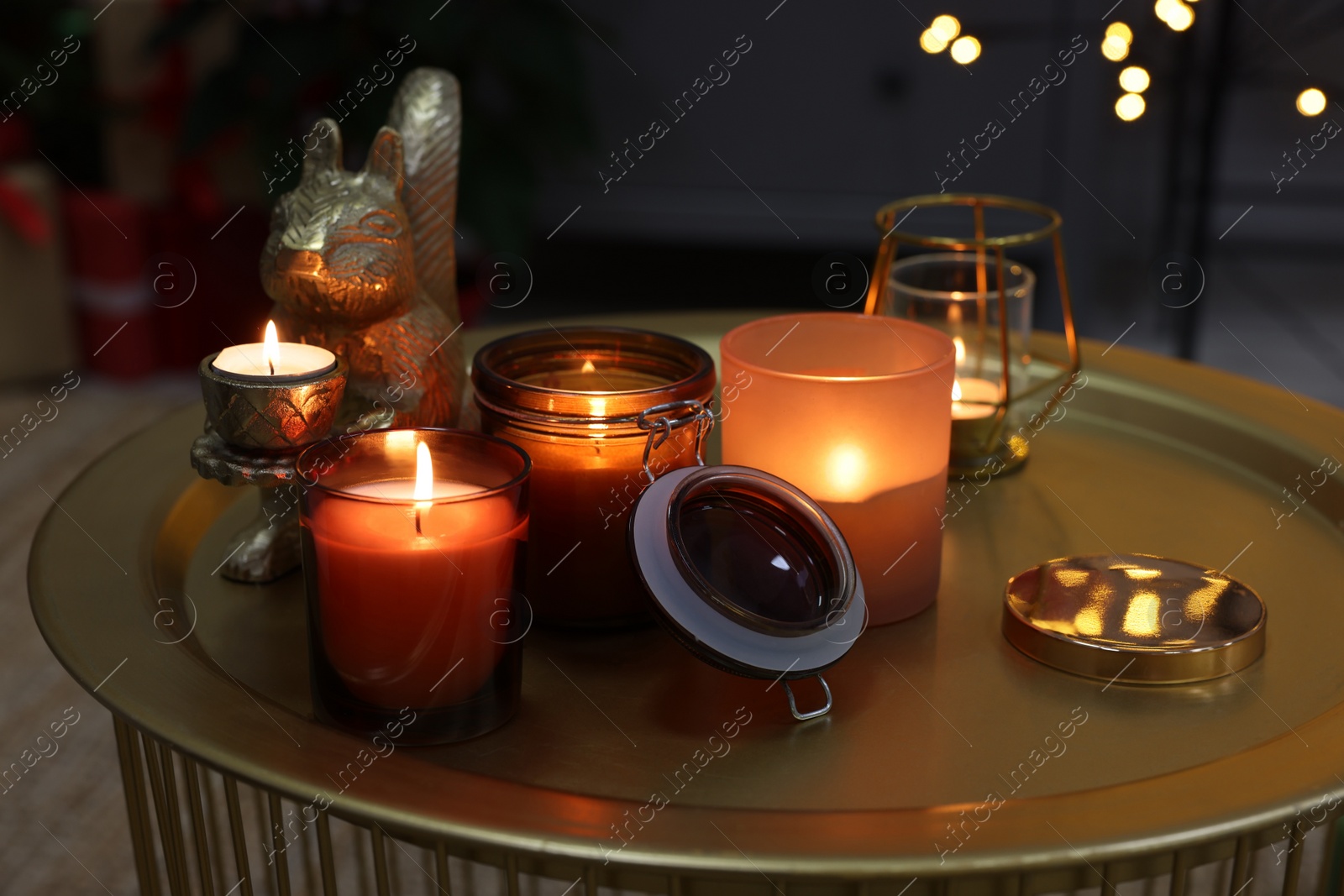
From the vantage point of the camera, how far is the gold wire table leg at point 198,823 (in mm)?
467

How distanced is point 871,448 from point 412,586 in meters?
0.19

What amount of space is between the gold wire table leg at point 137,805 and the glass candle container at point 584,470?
168 millimetres

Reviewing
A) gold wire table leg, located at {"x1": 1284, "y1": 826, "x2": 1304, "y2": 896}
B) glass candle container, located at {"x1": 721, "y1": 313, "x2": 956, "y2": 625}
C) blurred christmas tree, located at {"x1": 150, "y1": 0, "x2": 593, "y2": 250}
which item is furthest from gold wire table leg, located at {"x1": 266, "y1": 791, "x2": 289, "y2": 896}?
blurred christmas tree, located at {"x1": 150, "y1": 0, "x2": 593, "y2": 250}

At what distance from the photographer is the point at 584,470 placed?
0.48 m

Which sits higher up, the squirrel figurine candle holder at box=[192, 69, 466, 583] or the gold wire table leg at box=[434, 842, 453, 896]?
the squirrel figurine candle holder at box=[192, 69, 466, 583]

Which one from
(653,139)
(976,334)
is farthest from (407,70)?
(976,334)

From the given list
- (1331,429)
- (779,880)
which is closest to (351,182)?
(779,880)

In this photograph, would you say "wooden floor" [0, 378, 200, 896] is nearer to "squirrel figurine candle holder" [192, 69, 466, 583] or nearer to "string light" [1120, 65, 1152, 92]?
"squirrel figurine candle holder" [192, 69, 466, 583]

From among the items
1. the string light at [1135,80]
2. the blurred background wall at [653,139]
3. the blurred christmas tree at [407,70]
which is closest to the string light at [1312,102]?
the string light at [1135,80]

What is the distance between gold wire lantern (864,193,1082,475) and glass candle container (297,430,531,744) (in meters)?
0.29

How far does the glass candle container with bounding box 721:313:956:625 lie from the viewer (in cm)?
48

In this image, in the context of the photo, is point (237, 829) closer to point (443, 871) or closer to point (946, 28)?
point (443, 871)

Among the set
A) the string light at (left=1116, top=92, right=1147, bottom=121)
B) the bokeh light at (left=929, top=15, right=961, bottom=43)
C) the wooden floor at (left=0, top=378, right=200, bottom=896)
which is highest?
the bokeh light at (left=929, top=15, right=961, bottom=43)

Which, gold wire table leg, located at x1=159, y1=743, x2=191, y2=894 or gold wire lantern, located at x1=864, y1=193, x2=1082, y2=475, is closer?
gold wire table leg, located at x1=159, y1=743, x2=191, y2=894
